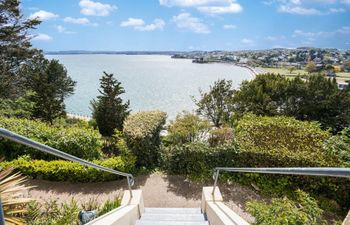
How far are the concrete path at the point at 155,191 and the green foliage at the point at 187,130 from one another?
192 centimetres

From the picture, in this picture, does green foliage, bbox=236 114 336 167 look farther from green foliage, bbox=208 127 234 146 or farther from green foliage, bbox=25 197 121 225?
green foliage, bbox=25 197 121 225

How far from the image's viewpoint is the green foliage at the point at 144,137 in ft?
27.6

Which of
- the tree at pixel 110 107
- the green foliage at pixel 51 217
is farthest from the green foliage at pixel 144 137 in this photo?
the tree at pixel 110 107

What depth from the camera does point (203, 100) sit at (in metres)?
15.7

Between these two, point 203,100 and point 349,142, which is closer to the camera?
point 349,142

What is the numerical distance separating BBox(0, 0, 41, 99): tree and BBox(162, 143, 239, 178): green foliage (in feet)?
45.8

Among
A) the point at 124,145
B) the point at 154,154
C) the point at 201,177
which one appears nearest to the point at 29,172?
the point at 124,145

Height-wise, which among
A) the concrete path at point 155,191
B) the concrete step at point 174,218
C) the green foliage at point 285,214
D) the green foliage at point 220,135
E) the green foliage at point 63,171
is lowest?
the concrete path at point 155,191

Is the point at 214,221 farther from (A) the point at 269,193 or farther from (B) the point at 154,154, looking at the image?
(B) the point at 154,154

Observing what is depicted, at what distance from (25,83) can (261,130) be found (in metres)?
18.2

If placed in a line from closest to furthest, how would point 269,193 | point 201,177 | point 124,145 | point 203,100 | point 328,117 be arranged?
point 269,193 < point 201,177 < point 124,145 < point 203,100 < point 328,117

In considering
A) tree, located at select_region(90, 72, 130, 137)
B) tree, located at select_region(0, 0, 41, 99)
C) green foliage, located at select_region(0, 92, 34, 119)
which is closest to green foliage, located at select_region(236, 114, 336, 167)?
tree, located at select_region(90, 72, 130, 137)

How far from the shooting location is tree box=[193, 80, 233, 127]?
1559cm

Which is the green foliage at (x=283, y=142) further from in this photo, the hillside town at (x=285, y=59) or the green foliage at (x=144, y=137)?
the hillside town at (x=285, y=59)
